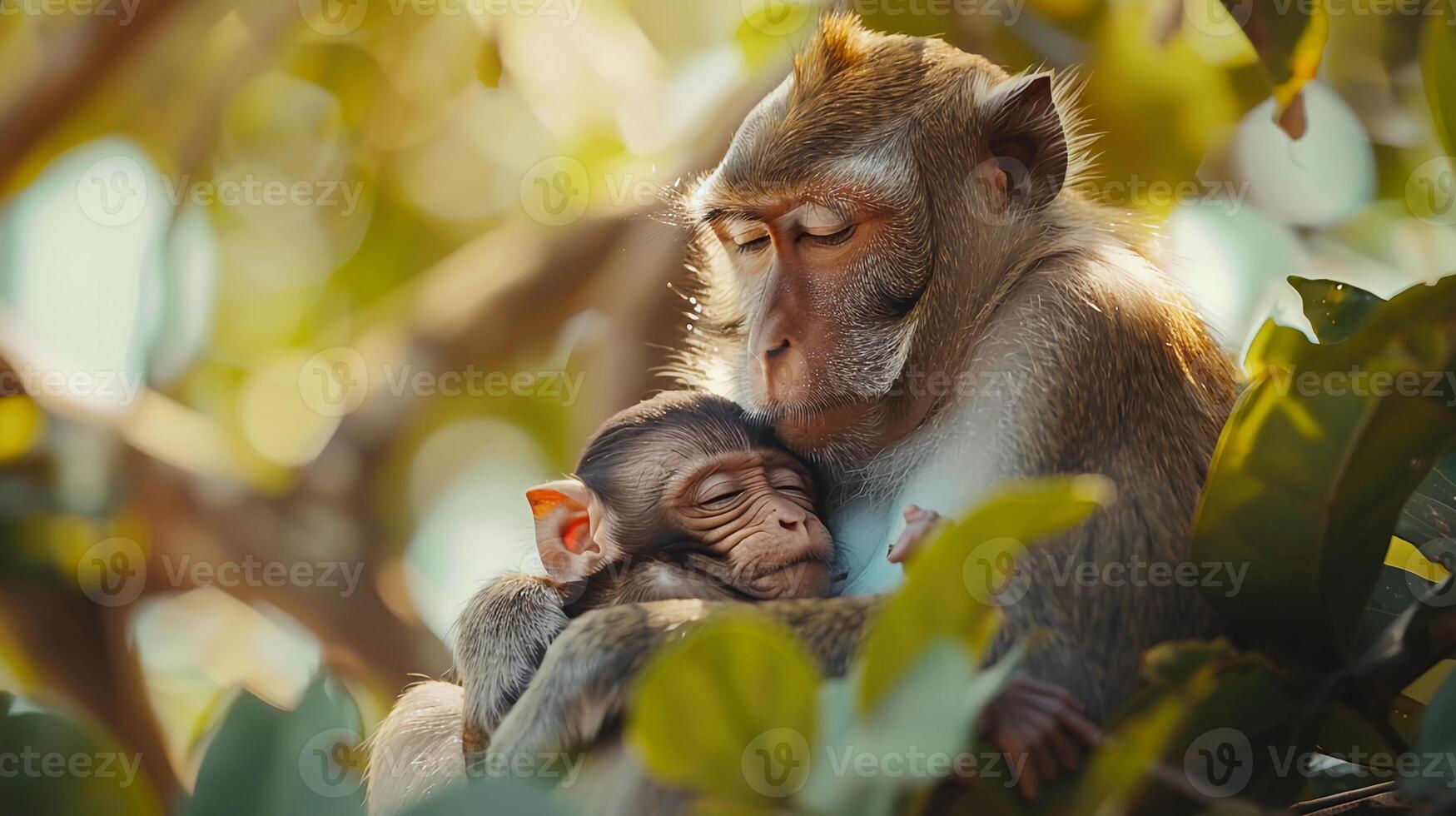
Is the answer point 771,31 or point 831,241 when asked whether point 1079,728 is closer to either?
point 831,241

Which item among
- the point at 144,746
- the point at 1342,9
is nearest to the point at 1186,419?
the point at 1342,9

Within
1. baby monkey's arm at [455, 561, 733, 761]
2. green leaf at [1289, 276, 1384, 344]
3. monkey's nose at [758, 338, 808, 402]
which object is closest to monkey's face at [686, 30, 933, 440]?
monkey's nose at [758, 338, 808, 402]

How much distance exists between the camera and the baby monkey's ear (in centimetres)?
271

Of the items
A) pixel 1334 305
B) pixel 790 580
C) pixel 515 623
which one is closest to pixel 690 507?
pixel 790 580

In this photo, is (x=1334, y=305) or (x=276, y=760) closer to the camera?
(x=276, y=760)

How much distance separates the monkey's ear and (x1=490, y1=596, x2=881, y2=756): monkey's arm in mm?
1003

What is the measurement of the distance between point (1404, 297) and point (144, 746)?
395 cm

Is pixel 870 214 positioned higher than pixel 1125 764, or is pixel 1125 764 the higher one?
pixel 870 214

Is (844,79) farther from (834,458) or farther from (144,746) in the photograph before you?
(144,746)

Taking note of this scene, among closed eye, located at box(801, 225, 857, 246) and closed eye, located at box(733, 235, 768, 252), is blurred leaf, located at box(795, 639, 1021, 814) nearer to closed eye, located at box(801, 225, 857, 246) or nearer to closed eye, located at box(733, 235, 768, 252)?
closed eye, located at box(801, 225, 857, 246)

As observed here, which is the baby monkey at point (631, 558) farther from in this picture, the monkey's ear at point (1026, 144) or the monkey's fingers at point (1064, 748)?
the monkey's ear at point (1026, 144)

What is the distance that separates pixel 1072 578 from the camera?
77.9 inches

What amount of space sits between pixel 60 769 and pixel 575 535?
49.5 inches

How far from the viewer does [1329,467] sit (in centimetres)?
160
